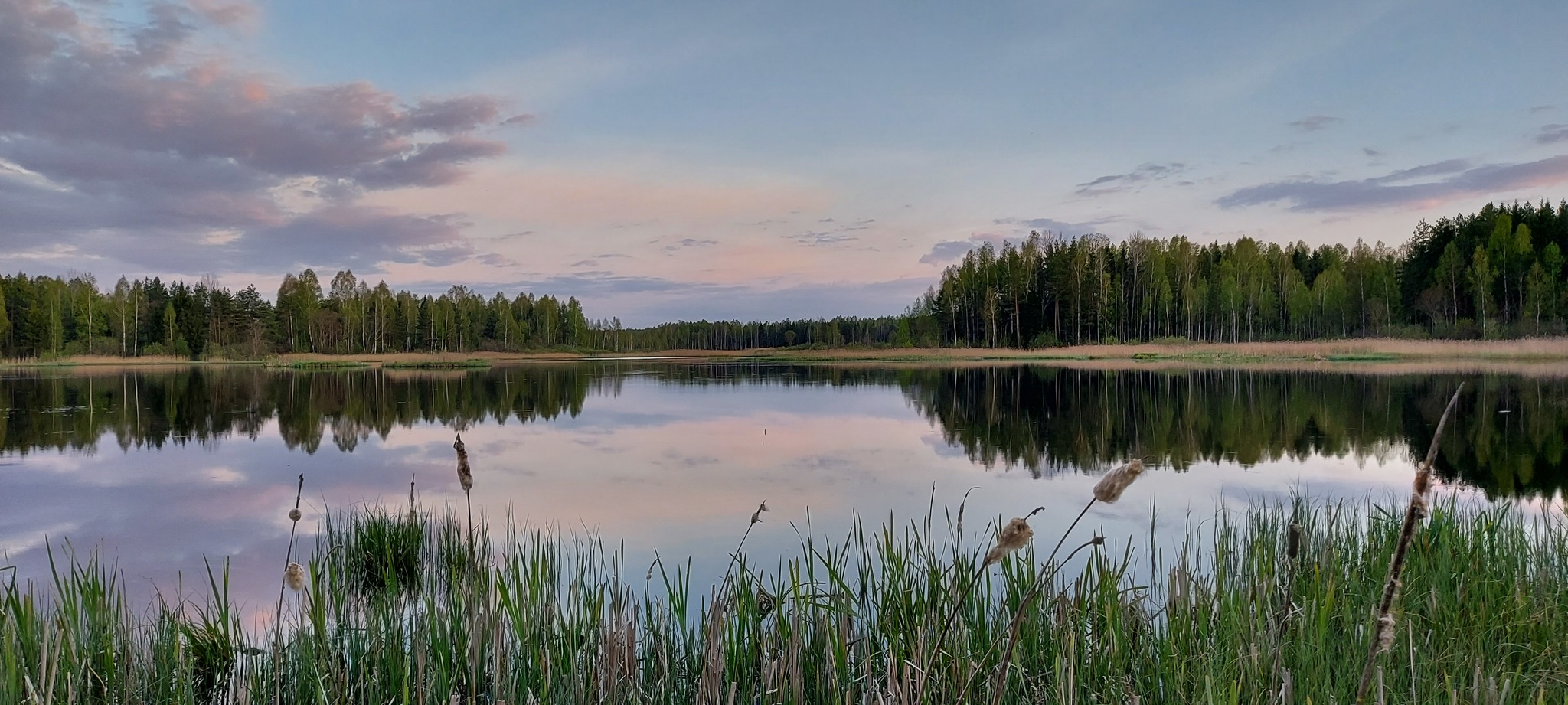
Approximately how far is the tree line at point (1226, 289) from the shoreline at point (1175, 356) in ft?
15.0

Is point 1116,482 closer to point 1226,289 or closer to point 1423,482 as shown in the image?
point 1423,482

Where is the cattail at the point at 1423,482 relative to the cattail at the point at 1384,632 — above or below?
above

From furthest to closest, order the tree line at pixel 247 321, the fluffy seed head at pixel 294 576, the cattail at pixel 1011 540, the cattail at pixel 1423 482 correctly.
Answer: the tree line at pixel 247 321 → the fluffy seed head at pixel 294 576 → the cattail at pixel 1011 540 → the cattail at pixel 1423 482

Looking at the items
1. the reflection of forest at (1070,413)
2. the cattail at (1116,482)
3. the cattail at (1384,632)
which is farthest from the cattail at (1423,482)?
the reflection of forest at (1070,413)

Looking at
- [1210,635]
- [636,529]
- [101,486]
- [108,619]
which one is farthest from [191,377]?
[1210,635]

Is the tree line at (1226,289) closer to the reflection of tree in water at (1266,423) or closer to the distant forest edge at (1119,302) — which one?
the distant forest edge at (1119,302)

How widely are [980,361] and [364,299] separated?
6021 centimetres

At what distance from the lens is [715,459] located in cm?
1227

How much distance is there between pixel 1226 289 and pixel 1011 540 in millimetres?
66072

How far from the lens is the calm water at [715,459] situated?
25.8 ft

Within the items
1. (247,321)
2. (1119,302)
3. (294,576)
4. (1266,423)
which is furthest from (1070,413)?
(247,321)

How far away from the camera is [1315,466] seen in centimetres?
1084

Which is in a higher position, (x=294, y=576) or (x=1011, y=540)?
(x=1011, y=540)

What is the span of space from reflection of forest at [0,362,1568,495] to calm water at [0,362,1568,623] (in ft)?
0.37
